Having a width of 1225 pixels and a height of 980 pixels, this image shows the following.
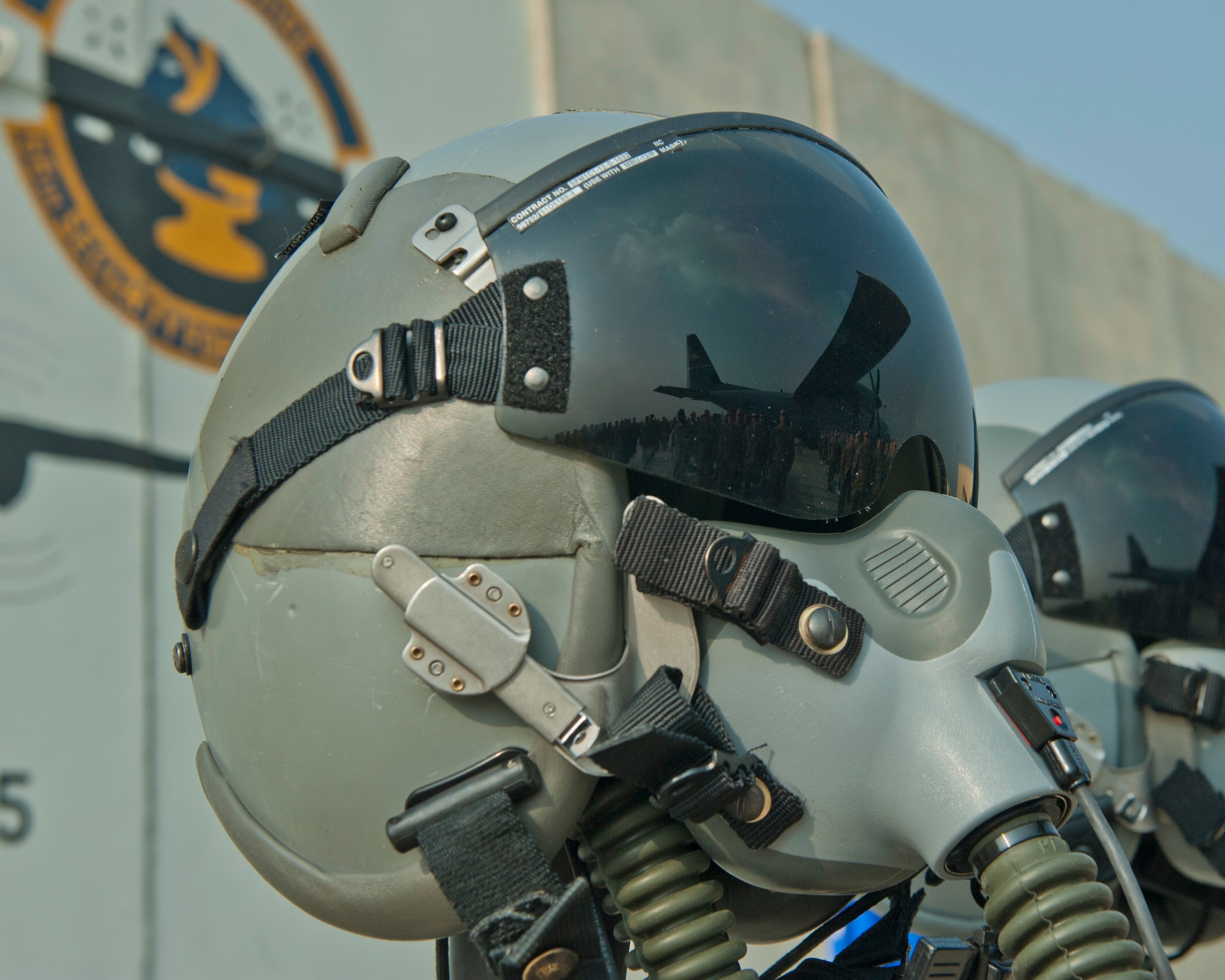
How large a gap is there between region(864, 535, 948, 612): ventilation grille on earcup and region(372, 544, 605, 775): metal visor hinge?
1.11 ft

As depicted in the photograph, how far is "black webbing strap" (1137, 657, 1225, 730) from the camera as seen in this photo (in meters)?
2.47

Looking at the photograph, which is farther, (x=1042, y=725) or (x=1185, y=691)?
(x=1185, y=691)

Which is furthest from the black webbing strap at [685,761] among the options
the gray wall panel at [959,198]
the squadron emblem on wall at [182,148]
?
the gray wall panel at [959,198]

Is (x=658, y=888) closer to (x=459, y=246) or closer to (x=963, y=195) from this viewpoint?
(x=459, y=246)

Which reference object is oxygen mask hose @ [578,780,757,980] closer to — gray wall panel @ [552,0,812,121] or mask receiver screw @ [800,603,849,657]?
mask receiver screw @ [800,603,849,657]

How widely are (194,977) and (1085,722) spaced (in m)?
3.33

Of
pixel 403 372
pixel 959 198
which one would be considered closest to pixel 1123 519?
pixel 403 372

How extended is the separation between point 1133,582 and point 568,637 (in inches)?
63.4

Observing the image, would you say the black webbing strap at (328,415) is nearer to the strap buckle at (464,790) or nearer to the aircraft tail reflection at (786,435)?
the aircraft tail reflection at (786,435)

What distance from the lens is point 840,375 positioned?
4.40 feet

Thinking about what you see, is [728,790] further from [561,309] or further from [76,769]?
[76,769]

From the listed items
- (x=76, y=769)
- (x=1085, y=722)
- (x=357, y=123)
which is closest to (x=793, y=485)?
(x=1085, y=722)

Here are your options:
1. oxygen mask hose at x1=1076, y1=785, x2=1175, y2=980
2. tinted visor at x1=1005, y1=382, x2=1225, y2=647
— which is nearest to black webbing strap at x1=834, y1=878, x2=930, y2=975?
oxygen mask hose at x1=1076, y1=785, x2=1175, y2=980

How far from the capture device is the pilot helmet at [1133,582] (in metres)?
2.46
